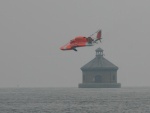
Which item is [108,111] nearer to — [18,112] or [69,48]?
[18,112]

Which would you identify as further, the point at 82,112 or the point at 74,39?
the point at 82,112

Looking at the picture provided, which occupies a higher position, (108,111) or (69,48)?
(69,48)

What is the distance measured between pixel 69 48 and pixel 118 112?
115ft

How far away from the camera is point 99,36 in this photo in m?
73.3

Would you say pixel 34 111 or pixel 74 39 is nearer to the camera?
pixel 74 39

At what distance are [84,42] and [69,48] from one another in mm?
2718

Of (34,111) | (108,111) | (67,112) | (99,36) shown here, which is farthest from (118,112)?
(99,36)

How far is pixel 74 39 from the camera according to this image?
241ft

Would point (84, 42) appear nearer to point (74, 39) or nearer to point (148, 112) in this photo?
point (74, 39)

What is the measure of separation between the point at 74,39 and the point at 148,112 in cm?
3568

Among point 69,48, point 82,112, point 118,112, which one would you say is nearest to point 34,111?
point 82,112

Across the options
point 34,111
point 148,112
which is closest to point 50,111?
point 34,111

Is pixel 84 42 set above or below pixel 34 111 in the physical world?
above

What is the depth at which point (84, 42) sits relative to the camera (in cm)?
7188
